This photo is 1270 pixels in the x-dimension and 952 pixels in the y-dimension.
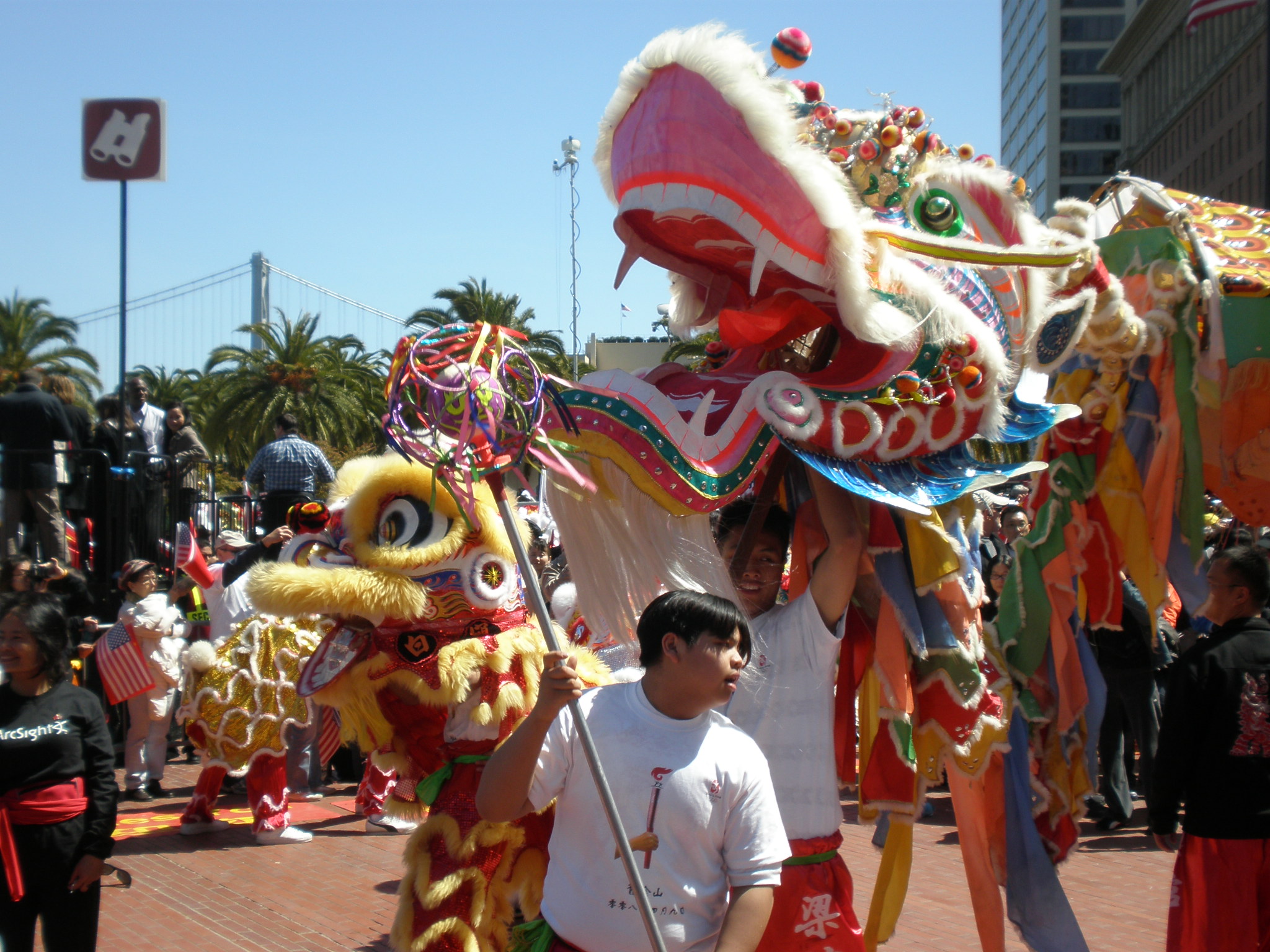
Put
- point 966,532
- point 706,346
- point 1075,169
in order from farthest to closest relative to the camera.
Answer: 1. point 1075,169
2. point 706,346
3. point 966,532

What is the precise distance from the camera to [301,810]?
25.5 ft

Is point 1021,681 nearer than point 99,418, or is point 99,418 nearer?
point 1021,681

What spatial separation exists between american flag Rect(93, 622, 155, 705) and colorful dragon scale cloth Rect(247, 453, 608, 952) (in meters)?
3.64

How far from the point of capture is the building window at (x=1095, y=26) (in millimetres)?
72062

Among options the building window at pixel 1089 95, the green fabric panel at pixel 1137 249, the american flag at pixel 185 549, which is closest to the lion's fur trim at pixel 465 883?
the green fabric panel at pixel 1137 249

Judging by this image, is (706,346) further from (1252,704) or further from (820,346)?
(1252,704)

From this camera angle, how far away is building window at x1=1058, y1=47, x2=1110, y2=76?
7250 centimetres

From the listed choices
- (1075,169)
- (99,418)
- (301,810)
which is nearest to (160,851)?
(301,810)

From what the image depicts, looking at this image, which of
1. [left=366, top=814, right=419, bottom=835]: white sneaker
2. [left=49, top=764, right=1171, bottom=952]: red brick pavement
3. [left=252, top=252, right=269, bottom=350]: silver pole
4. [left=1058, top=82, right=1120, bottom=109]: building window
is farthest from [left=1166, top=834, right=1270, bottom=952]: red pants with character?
[left=1058, top=82, right=1120, bottom=109]: building window

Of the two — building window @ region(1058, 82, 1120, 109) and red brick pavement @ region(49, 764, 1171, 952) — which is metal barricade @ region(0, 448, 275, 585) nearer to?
red brick pavement @ region(49, 764, 1171, 952)

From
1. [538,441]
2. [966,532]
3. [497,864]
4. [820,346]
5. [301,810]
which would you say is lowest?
[301,810]

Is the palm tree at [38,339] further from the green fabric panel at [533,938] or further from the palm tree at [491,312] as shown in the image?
the green fabric panel at [533,938]

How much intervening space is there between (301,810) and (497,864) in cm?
410

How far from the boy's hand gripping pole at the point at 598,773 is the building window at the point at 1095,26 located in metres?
79.4
